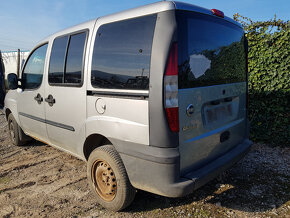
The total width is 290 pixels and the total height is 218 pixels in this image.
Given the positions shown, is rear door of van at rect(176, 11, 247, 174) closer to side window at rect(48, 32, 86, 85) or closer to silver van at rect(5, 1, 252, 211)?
silver van at rect(5, 1, 252, 211)

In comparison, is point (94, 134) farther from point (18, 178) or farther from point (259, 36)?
point (259, 36)

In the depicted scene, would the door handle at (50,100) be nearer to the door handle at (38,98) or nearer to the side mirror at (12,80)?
the door handle at (38,98)

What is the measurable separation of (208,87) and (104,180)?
1.51m

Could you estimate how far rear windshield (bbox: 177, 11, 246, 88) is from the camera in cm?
200

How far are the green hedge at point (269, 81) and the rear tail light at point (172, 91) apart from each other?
3.09 metres

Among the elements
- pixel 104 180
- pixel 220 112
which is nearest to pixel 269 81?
pixel 220 112

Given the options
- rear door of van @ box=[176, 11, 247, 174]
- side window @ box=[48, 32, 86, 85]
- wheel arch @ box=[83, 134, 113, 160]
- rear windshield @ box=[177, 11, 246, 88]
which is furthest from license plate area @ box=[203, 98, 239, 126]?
side window @ box=[48, 32, 86, 85]

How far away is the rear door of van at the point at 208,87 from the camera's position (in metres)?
2.01

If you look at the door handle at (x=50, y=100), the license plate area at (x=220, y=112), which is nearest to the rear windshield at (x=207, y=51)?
the license plate area at (x=220, y=112)

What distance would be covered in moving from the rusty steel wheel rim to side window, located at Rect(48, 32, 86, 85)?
3.31ft

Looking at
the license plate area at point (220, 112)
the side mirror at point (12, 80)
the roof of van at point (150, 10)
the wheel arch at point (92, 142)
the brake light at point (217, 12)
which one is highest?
the brake light at point (217, 12)

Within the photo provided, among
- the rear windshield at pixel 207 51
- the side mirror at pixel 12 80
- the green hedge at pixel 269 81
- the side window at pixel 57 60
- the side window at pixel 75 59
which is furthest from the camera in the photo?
the green hedge at pixel 269 81

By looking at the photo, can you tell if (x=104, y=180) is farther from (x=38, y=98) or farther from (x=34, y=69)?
(x=34, y=69)

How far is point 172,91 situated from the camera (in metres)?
1.92
